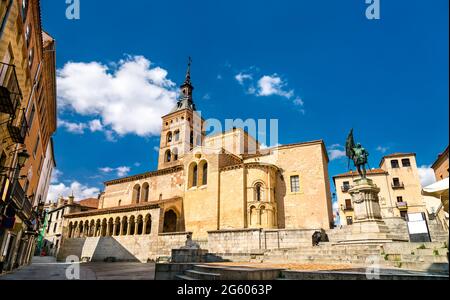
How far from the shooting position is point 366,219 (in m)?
12.8

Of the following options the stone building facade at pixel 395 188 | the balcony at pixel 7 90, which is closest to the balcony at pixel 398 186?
the stone building facade at pixel 395 188

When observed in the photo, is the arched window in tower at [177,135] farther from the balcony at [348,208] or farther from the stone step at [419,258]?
the stone step at [419,258]

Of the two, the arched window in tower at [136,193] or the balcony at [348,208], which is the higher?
the arched window in tower at [136,193]

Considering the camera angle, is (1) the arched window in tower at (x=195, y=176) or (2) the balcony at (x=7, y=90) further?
(1) the arched window in tower at (x=195, y=176)

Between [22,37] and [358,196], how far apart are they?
51.9ft

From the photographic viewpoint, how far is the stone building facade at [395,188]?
111ft

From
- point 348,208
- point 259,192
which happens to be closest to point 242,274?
point 259,192

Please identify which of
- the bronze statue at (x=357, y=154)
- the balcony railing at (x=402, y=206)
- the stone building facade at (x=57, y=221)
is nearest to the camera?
the bronze statue at (x=357, y=154)

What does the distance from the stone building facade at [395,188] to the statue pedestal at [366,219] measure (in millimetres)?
22552

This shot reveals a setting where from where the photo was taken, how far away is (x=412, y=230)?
13914 millimetres

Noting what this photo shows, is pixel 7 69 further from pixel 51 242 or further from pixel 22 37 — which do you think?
pixel 51 242

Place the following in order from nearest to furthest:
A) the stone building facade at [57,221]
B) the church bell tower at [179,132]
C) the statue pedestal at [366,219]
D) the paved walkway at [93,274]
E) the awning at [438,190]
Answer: the awning at [438,190] < the paved walkway at [93,274] < the statue pedestal at [366,219] < the church bell tower at [179,132] < the stone building facade at [57,221]
